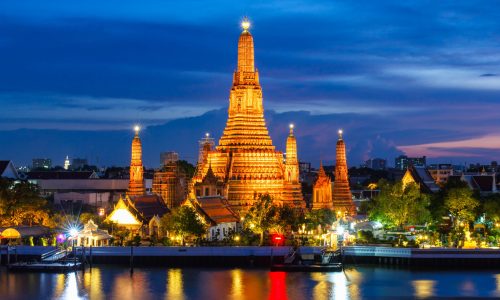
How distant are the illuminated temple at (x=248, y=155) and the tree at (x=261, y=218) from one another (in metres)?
10.3

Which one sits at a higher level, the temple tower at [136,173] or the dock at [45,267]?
the temple tower at [136,173]

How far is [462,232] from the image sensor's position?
86.4m

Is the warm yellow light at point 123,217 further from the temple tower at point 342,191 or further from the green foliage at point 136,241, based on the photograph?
the temple tower at point 342,191

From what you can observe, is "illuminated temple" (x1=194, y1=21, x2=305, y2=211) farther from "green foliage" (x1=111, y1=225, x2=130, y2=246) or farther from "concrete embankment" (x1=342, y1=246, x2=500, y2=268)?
"concrete embankment" (x1=342, y1=246, x2=500, y2=268)

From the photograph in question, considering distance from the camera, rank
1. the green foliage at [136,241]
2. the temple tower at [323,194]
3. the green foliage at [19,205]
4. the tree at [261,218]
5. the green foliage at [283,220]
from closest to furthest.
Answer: the green foliage at [136,241] → the tree at [261,218] → the green foliage at [283,220] → the green foliage at [19,205] → the temple tower at [323,194]

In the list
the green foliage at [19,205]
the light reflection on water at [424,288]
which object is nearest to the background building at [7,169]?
the green foliage at [19,205]

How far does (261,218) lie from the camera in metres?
81.4

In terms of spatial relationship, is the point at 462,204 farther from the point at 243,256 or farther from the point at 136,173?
the point at 136,173

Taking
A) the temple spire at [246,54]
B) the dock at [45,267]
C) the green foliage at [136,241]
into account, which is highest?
the temple spire at [246,54]

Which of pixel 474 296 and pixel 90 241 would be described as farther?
pixel 90 241

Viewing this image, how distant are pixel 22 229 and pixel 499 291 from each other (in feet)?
119

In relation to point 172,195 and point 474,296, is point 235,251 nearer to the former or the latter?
point 474,296

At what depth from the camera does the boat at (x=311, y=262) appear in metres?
73.1

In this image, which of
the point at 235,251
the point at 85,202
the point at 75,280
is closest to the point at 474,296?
the point at 235,251
